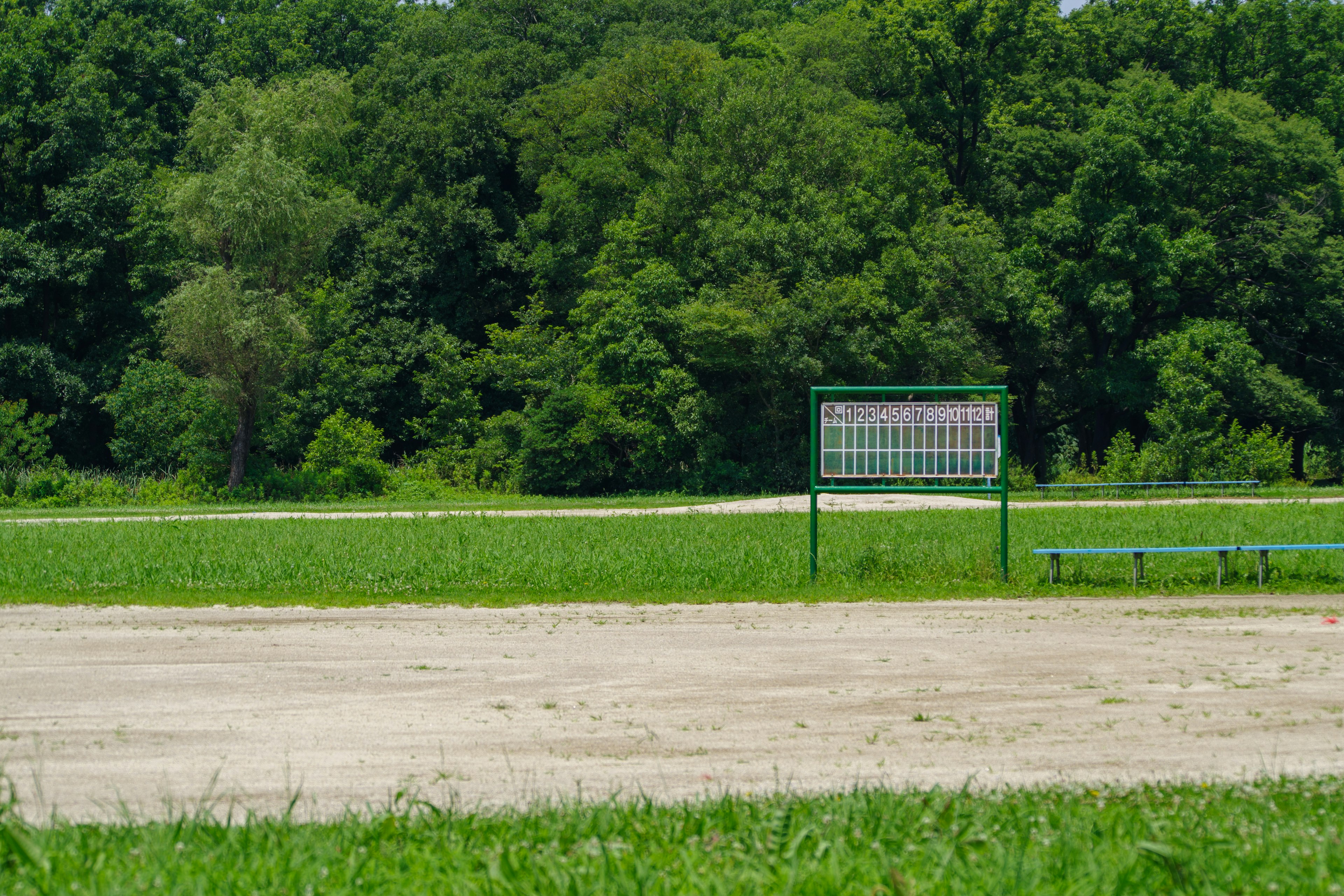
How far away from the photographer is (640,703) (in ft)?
29.5

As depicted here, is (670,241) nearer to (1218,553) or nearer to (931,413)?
(931,413)

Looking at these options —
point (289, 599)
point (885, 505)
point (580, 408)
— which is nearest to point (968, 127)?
point (580, 408)

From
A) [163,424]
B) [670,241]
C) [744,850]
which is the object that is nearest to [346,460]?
[163,424]

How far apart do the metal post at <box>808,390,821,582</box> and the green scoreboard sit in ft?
0.76

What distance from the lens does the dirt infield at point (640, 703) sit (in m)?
7.04

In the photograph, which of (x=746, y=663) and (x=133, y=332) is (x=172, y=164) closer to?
(x=133, y=332)

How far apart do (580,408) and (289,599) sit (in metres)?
30.5

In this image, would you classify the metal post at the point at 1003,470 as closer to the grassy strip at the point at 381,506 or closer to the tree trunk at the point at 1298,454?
the grassy strip at the point at 381,506

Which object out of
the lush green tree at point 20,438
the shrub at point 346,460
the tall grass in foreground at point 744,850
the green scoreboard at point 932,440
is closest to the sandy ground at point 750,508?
the green scoreboard at point 932,440

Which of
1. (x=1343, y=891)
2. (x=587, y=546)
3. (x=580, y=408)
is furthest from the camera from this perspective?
(x=580, y=408)

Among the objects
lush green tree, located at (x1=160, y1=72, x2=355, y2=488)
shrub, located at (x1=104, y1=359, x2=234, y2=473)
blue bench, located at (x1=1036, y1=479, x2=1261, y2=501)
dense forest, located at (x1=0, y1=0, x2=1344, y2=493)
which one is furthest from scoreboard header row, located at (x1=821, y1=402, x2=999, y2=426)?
shrub, located at (x1=104, y1=359, x2=234, y2=473)

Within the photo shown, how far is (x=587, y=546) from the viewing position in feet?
63.3

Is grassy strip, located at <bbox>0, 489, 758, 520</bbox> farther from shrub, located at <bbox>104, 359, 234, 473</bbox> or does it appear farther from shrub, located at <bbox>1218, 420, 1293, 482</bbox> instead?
shrub, located at <bbox>1218, 420, 1293, 482</bbox>

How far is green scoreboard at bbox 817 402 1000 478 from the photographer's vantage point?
16391 millimetres
